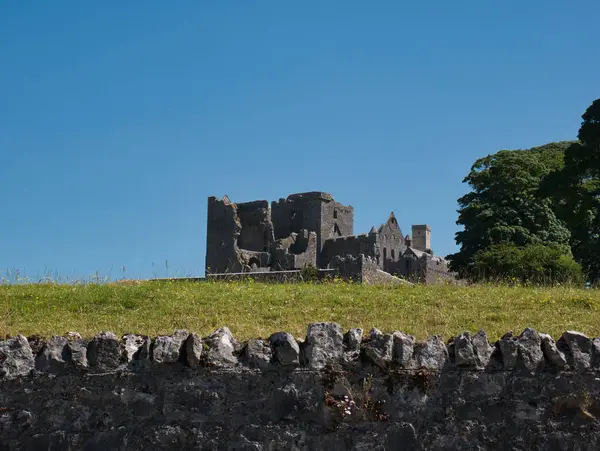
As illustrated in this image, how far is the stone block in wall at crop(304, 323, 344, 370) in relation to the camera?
7855mm

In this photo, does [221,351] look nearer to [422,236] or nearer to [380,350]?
[380,350]

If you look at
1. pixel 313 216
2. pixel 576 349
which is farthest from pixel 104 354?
pixel 313 216

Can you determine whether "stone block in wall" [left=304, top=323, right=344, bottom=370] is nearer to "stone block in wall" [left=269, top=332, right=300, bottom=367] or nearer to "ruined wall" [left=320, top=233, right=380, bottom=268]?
"stone block in wall" [left=269, top=332, right=300, bottom=367]

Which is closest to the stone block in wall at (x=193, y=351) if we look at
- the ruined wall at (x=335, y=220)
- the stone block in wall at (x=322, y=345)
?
the stone block in wall at (x=322, y=345)

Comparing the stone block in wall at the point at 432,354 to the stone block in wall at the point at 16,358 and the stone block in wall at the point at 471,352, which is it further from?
the stone block in wall at the point at 16,358

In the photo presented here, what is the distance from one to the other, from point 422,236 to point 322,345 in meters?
104

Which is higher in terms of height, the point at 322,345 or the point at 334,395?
the point at 322,345

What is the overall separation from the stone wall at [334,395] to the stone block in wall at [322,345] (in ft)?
0.04

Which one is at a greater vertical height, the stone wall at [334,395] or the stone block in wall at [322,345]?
the stone block in wall at [322,345]

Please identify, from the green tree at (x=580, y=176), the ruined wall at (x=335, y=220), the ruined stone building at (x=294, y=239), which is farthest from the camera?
the ruined wall at (x=335, y=220)

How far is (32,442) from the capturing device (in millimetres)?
8195

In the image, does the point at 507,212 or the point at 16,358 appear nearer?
the point at 16,358

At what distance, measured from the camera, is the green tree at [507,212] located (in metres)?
41.6

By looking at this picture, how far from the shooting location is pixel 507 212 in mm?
42938
